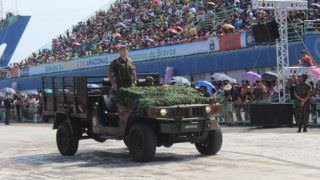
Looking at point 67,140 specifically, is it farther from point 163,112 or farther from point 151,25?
point 151,25

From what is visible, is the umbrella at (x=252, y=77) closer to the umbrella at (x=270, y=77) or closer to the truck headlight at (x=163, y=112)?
the umbrella at (x=270, y=77)

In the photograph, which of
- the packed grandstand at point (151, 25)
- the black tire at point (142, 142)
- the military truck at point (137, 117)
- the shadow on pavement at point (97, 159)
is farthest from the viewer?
the packed grandstand at point (151, 25)

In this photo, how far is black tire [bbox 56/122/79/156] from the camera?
1430cm

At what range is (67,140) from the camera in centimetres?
1438

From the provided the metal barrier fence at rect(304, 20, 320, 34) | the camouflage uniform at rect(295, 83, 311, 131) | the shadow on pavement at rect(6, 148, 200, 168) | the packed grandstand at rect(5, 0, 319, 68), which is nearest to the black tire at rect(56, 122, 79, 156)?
the shadow on pavement at rect(6, 148, 200, 168)

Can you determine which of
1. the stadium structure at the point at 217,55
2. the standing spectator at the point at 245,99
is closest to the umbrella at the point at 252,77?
the stadium structure at the point at 217,55

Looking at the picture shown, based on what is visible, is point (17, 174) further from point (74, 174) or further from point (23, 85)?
point (23, 85)

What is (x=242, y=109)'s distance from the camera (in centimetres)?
2330

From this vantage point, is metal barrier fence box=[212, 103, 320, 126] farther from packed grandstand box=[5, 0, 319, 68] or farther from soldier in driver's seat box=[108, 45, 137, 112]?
soldier in driver's seat box=[108, 45, 137, 112]

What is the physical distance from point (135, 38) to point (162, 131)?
1228 inches

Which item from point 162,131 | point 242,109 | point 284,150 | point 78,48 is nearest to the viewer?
point 162,131

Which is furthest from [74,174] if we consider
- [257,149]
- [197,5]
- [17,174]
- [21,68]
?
[21,68]

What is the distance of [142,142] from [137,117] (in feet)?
1.80

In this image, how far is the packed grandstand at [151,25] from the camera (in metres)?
33.7
